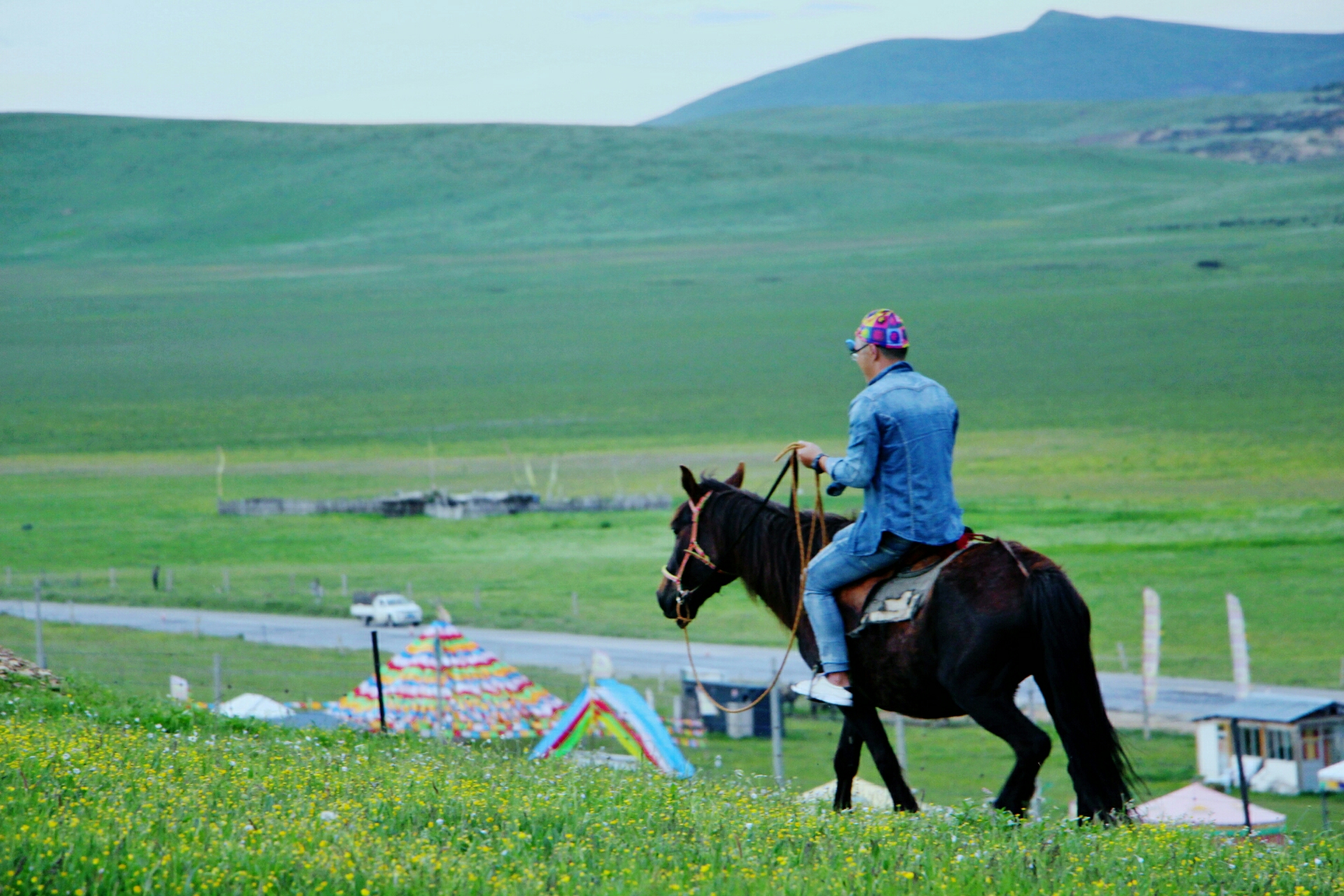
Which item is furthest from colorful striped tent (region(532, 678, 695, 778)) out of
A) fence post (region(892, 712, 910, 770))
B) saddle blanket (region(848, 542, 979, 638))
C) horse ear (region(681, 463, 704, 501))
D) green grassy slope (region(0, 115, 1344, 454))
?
green grassy slope (region(0, 115, 1344, 454))

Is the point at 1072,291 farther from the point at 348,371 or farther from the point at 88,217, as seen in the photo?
the point at 88,217

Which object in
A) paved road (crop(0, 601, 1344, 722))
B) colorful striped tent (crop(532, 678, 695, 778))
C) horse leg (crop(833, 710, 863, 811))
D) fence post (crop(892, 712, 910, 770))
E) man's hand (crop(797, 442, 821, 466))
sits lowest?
paved road (crop(0, 601, 1344, 722))

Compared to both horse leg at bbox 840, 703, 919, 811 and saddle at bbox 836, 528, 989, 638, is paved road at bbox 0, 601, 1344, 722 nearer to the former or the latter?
horse leg at bbox 840, 703, 919, 811

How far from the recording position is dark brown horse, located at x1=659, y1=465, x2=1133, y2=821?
18.8ft

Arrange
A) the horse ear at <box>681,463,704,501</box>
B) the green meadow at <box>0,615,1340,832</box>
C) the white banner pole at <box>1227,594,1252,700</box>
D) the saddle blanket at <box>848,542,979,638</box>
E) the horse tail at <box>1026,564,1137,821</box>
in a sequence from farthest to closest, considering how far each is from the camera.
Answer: the white banner pole at <box>1227,594,1252,700</box> → the green meadow at <box>0,615,1340,832</box> → the horse ear at <box>681,463,704,501</box> → the saddle blanket at <box>848,542,979,638</box> → the horse tail at <box>1026,564,1137,821</box>

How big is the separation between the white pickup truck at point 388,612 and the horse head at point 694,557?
2349 centimetres

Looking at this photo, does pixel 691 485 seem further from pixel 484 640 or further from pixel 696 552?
pixel 484 640

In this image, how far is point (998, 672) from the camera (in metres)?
5.83

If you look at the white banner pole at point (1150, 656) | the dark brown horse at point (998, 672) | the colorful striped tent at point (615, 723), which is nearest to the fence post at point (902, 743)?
the colorful striped tent at point (615, 723)

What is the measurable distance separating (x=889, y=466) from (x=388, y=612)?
25492 millimetres

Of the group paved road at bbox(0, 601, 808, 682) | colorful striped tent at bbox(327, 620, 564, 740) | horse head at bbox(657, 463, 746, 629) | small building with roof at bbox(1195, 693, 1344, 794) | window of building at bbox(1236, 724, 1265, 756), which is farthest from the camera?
paved road at bbox(0, 601, 808, 682)

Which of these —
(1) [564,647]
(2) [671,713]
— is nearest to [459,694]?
(2) [671,713]

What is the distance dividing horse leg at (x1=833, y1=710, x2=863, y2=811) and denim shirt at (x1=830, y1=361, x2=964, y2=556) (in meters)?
0.91

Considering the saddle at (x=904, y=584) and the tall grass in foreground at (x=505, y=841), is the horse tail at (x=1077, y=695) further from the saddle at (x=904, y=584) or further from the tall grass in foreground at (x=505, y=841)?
the saddle at (x=904, y=584)
